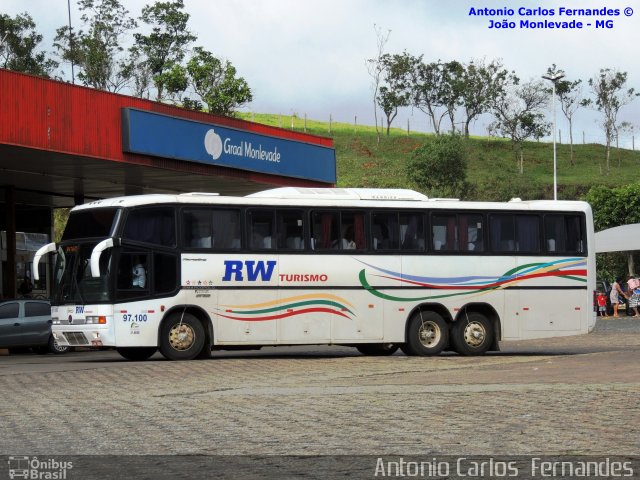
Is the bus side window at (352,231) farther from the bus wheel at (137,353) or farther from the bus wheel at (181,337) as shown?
the bus wheel at (137,353)

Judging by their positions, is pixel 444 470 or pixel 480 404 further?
pixel 480 404

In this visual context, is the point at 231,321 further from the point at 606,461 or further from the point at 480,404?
the point at 606,461

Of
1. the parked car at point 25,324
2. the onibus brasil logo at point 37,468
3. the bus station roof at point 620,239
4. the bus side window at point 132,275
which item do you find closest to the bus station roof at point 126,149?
the parked car at point 25,324

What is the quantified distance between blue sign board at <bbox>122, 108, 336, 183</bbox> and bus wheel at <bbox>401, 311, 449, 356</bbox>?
1032 centimetres

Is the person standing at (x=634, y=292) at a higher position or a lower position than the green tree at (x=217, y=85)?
lower

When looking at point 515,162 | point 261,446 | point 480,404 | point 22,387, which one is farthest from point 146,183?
point 515,162

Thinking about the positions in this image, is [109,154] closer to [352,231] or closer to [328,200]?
[328,200]

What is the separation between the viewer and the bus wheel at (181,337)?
24.3 metres

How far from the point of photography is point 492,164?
110375 millimetres

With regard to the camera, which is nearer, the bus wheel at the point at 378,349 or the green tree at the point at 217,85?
the bus wheel at the point at 378,349

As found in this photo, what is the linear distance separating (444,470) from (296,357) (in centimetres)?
1779

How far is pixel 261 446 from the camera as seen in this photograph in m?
10.7

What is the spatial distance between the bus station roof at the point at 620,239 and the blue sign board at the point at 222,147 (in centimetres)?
1609

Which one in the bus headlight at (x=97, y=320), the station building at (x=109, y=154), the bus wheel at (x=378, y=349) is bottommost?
the bus wheel at (x=378, y=349)
